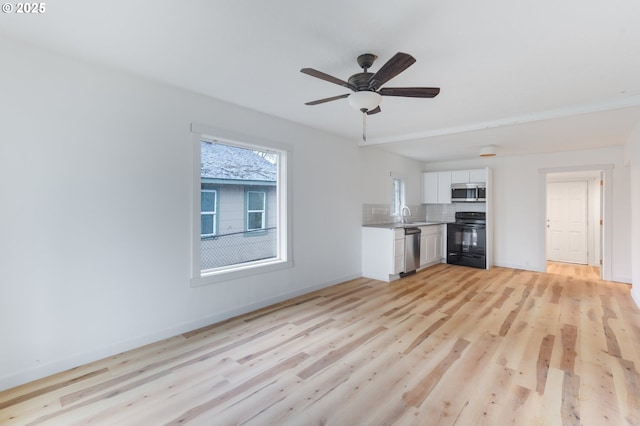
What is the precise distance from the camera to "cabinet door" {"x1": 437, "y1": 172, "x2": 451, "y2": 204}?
6.87 meters

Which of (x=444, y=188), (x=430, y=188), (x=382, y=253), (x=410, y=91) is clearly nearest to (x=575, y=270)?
(x=444, y=188)

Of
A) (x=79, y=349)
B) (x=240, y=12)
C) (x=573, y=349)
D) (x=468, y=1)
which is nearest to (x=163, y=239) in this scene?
(x=79, y=349)

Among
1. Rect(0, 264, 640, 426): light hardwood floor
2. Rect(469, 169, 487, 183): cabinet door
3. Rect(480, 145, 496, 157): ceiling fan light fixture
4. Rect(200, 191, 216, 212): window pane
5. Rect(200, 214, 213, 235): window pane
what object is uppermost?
Rect(480, 145, 496, 157): ceiling fan light fixture

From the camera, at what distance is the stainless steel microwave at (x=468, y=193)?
6.28 meters

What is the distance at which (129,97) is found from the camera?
8.72 ft

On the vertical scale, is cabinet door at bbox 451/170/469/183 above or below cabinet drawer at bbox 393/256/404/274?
above

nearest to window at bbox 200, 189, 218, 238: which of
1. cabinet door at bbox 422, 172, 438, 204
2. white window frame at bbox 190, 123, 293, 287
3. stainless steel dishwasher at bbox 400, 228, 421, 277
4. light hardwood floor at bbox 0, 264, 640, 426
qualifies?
white window frame at bbox 190, 123, 293, 287

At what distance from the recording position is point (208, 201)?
3.31 m

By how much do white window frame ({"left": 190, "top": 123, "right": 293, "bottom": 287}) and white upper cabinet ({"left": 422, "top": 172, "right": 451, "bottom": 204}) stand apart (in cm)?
443

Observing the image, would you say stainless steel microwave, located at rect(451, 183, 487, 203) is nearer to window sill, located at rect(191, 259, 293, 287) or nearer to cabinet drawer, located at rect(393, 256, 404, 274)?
cabinet drawer, located at rect(393, 256, 404, 274)

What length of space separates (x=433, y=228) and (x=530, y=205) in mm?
1942

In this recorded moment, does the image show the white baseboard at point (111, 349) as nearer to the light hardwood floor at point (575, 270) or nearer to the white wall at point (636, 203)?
the white wall at point (636, 203)

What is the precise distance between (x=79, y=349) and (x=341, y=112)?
3.51m

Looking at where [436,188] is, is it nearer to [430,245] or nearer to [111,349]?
[430,245]
